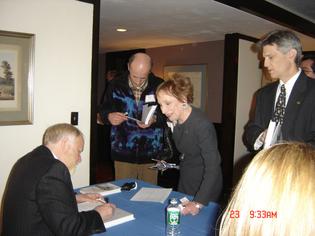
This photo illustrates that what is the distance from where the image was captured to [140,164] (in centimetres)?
293

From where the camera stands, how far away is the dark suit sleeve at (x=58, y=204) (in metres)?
1.36

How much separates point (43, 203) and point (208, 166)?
91cm

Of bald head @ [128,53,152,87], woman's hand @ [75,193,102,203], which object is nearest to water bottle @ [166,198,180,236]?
woman's hand @ [75,193,102,203]

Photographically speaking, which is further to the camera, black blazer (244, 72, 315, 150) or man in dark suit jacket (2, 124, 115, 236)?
black blazer (244, 72, 315, 150)

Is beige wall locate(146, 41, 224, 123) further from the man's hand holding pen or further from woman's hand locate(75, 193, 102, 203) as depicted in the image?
the man's hand holding pen

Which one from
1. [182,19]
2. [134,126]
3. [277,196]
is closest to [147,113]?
[134,126]

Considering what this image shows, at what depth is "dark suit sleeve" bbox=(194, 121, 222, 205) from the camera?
1.78 metres

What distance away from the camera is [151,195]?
2000mm

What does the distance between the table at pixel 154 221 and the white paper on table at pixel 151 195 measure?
44 millimetres

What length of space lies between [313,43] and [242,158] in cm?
244

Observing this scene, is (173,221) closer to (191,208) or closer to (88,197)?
(191,208)

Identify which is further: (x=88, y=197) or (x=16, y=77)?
(x=16, y=77)

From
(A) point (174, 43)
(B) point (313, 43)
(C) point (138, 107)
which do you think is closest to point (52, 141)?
(C) point (138, 107)

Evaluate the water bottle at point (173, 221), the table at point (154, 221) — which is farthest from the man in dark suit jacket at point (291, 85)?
the water bottle at point (173, 221)
